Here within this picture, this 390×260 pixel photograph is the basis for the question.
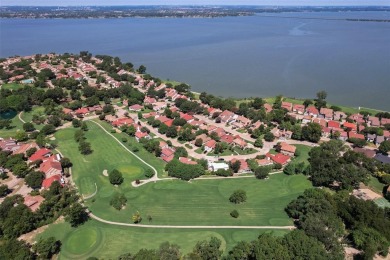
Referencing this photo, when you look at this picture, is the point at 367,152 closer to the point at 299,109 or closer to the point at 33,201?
the point at 299,109

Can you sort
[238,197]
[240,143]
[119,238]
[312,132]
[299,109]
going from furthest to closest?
[299,109] → [312,132] → [240,143] → [238,197] → [119,238]

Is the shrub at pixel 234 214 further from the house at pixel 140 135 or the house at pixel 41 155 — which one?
the house at pixel 41 155

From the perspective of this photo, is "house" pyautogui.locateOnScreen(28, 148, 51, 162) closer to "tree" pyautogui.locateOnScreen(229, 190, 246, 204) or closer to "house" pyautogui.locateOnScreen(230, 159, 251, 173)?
"house" pyautogui.locateOnScreen(230, 159, 251, 173)

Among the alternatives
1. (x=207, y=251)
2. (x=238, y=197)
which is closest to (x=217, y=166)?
(x=238, y=197)

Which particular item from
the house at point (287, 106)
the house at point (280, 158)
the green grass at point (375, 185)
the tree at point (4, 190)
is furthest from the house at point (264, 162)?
the tree at point (4, 190)

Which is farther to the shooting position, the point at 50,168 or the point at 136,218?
the point at 50,168

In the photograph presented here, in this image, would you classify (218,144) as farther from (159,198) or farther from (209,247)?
(209,247)

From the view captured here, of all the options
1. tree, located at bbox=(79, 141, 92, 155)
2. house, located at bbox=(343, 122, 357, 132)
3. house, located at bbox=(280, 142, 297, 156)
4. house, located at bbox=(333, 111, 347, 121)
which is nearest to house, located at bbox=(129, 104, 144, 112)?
tree, located at bbox=(79, 141, 92, 155)
